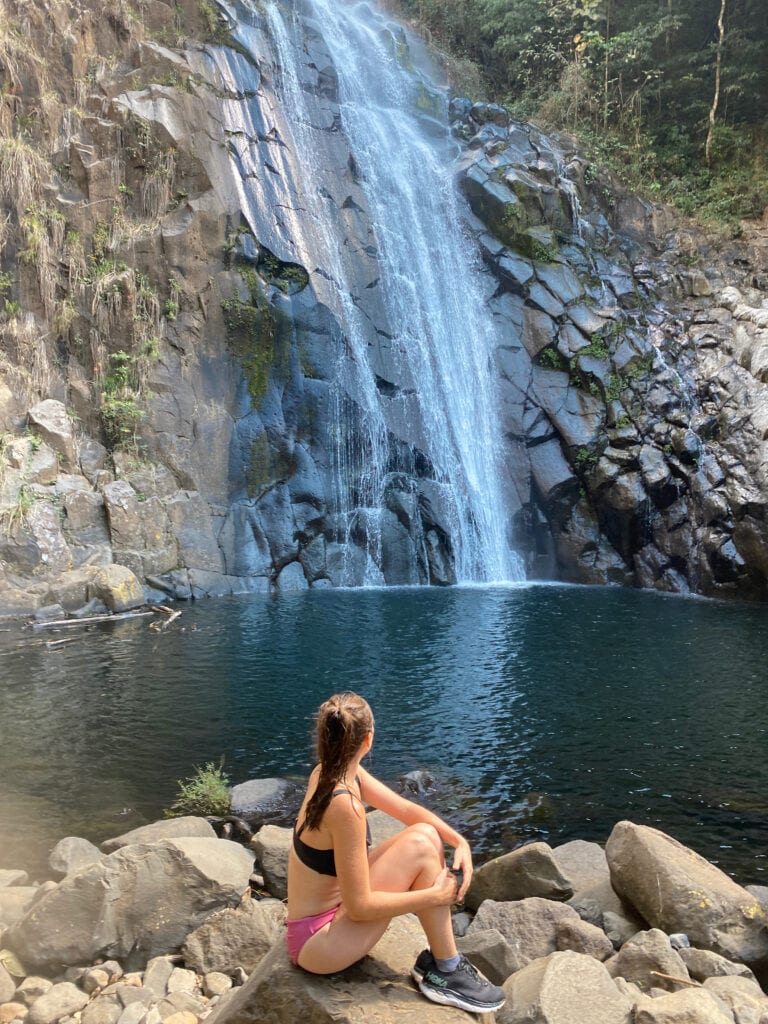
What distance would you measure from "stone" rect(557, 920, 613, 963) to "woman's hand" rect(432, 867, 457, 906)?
5.69 ft

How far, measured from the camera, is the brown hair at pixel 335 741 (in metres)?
2.99

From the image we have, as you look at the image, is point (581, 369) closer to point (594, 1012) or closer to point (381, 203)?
point (381, 203)

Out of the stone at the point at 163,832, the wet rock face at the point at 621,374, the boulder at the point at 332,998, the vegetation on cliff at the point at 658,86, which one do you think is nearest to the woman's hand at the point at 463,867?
the boulder at the point at 332,998

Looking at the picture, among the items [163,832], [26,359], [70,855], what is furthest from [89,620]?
[70,855]

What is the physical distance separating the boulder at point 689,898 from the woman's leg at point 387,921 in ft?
6.68

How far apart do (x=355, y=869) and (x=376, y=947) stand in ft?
2.42

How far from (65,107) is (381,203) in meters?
9.54

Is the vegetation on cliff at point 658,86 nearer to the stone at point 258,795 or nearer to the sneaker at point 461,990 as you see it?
the stone at point 258,795

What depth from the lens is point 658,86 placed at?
29.2 m

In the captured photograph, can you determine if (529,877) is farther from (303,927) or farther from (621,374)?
(621,374)

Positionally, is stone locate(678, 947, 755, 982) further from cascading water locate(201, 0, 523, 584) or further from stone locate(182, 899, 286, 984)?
cascading water locate(201, 0, 523, 584)

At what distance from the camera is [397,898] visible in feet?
10.1

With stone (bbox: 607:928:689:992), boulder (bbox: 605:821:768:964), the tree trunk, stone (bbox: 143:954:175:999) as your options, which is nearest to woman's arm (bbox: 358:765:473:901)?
stone (bbox: 607:928:689:992)

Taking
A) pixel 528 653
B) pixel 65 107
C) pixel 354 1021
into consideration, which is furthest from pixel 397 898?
pixel 65 107
